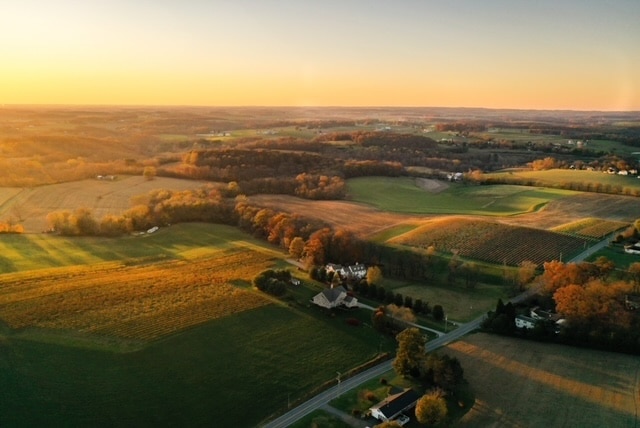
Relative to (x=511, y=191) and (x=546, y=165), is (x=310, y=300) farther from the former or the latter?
(x=546, y=165)

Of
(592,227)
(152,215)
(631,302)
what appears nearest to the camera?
(631,302)

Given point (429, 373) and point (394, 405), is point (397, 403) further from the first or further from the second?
point (429, 373)

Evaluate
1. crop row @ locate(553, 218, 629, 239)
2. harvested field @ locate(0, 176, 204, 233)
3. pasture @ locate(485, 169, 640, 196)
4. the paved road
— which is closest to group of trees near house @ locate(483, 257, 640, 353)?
the paved road

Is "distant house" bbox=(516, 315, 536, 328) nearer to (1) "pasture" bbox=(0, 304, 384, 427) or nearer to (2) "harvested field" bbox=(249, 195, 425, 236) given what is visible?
(1) "pasture" bbox=(0, 304, 384, 427)

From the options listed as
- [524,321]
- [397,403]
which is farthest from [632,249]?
[397,403]

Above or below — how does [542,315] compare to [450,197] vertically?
below

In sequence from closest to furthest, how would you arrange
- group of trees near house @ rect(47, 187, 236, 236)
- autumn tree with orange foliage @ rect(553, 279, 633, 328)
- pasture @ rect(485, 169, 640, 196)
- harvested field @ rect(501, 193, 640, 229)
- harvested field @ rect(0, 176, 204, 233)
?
autumn tree with orange foliage @ rect(553, 279, 633, 328), group of trees near house @ rect(47, 187, 236, 236), harvested field @ rect(501, 193, 640, 229), harvested field @ rect(0, 176, 204, 233), pasture @ rect(485, 169, 640, 196)
